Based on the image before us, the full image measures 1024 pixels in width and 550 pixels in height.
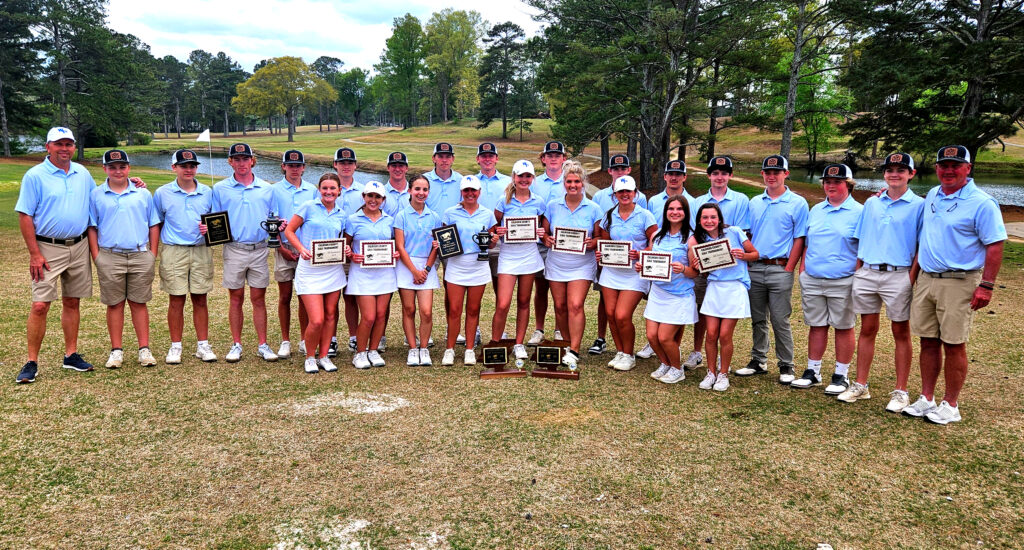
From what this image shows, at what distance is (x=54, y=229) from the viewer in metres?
6.24

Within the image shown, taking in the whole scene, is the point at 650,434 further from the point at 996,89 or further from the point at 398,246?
the point at 996,89

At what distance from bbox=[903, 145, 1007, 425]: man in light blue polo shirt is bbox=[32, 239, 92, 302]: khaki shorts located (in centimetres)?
812

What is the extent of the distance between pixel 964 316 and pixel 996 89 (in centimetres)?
1863

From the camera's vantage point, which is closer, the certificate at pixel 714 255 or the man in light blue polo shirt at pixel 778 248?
the certificate at pixel 714 255

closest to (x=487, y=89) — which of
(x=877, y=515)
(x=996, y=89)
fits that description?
(x=996, y=89)

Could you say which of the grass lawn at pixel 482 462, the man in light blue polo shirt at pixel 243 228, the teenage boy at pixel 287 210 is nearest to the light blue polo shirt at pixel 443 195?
the teenage boy at pixel 287 210

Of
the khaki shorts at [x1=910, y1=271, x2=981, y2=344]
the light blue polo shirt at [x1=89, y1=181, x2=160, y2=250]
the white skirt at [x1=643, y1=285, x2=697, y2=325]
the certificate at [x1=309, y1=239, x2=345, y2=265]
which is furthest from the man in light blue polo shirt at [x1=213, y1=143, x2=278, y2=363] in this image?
the khaki shorts at [x1=910, y1=271, x2=981, y2=344]

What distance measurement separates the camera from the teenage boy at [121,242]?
6488 millimetres

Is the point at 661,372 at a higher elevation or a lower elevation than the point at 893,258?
lower

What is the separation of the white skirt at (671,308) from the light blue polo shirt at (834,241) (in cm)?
A: 129

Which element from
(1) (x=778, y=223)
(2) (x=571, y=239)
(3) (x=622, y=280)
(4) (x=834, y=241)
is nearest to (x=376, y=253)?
(2) (x=571, y=239)

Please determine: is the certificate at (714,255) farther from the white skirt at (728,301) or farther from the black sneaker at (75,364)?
the black sneaker at (75,364)

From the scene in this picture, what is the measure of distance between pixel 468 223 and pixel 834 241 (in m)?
3.76

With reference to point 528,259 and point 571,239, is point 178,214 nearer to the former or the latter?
point 528,259
